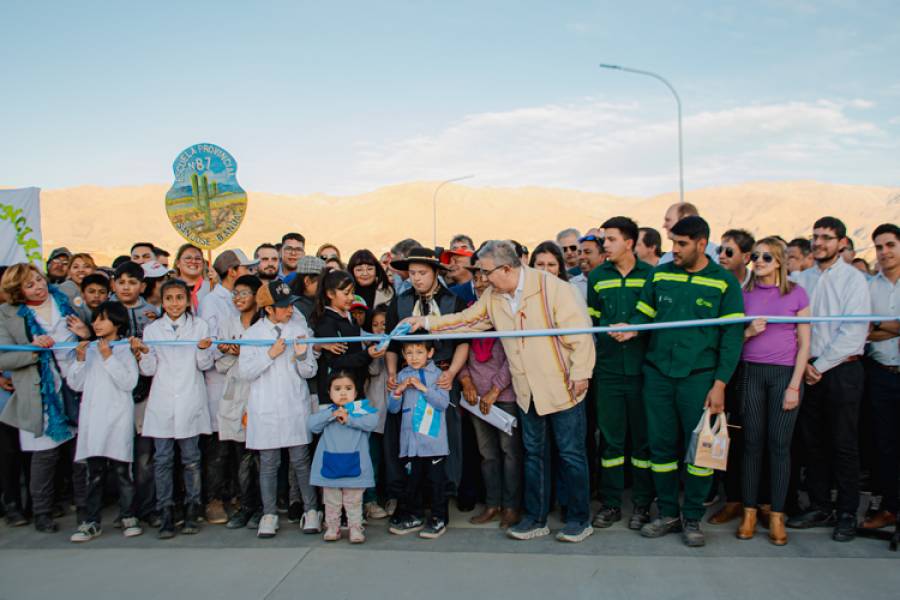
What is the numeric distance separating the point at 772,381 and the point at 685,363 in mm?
670

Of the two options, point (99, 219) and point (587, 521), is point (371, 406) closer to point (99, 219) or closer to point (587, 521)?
point (587, 521)

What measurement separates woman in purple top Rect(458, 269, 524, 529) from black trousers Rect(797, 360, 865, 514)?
220 cm

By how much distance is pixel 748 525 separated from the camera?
485 centimetres

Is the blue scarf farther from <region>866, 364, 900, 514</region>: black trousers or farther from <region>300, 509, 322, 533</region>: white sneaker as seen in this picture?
<region>866, 364, 900, 514</region>: black trousers

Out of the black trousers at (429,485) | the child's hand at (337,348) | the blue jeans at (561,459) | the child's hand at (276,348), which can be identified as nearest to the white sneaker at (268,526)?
the black trousers at (429,485)

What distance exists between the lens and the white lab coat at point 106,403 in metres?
5.25

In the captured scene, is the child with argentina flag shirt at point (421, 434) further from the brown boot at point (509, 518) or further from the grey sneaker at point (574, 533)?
the grey sneaker at point (574, 533)

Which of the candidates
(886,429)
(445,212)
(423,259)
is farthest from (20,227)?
(445,212)

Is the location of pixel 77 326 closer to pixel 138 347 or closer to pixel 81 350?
pixel 81 350

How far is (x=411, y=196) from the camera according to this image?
101 meters

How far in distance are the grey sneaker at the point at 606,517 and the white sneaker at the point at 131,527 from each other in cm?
359

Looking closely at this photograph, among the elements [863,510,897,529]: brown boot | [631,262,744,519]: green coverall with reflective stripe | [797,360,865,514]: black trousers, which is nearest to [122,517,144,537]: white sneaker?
[631,262,744,519]: green coverall with reflective stripe

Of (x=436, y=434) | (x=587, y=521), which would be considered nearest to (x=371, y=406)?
(x=436, y=434)

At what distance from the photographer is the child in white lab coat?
5.26m
